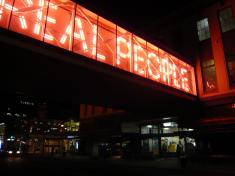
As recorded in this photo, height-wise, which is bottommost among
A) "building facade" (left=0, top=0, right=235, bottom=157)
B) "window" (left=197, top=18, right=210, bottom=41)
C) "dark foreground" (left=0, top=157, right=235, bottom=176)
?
"dark foreground" (left=0, top=157, right=235, bottom=176)

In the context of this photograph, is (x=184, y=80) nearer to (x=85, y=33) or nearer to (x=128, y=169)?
(x=128, y=169)

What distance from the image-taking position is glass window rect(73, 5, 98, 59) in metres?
15.1

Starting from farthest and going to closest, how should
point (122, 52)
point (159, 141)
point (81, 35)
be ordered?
point (159, 141) → point (122, 52) → point (81, 35)

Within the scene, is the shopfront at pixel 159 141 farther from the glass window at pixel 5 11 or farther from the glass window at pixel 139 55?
the glass window at pixel 5 11

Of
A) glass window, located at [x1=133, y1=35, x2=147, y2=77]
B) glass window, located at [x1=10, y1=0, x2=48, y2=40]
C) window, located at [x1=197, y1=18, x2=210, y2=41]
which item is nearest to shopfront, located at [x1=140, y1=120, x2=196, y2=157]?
window, located at [x1=197, y1=18, x2=210, y2=41]

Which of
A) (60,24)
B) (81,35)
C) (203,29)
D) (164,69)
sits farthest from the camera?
(203,29)

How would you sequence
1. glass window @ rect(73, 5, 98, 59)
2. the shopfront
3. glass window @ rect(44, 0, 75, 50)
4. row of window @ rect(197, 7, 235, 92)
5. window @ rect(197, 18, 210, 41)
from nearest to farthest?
glass window @ rect(44, 0, 75, 50) < glass window @ rect(73, 5, 98, 59) < row of window @ rect(197, 7, 235, 92) < window @ rect(197, 18, 210, 41) < the shopfront

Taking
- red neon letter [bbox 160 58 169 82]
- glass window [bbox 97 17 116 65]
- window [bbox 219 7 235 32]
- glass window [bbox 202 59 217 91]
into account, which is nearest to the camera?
glass window [bbox 97 17 116 65]

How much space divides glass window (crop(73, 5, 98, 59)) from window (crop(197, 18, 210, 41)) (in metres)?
17.4

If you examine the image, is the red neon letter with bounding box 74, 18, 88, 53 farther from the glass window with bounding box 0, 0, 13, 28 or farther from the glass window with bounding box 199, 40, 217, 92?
the glass window with bounding box 199, 40, 217, 92

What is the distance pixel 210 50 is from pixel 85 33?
1782 cm

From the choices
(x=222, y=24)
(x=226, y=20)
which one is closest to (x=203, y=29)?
(x=222, y=24)

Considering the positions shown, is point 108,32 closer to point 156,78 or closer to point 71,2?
point 71,2

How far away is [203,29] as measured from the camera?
95.2 ft
